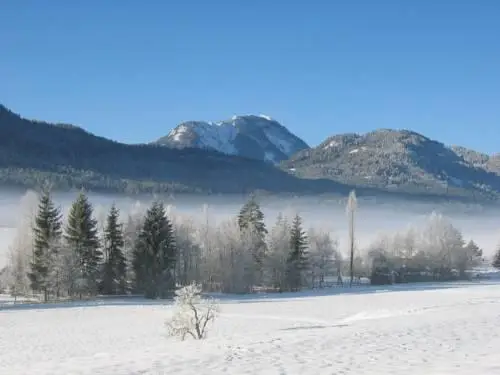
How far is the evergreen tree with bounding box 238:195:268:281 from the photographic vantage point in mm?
85750

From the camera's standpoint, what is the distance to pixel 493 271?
428ft

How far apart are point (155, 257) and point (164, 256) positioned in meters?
1.11

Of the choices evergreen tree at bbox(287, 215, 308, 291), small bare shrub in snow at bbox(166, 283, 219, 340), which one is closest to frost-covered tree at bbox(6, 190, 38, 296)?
evergreen tree at bbox(287, 215, 308, 291)

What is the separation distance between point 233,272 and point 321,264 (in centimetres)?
2712

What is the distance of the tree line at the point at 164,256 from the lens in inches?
2756

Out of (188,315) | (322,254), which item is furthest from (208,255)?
(188,315)

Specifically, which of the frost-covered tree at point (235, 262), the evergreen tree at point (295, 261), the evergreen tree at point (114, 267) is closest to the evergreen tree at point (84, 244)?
the evergreen tree at point (114, 267)

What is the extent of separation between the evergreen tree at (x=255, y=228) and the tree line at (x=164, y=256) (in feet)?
0.49

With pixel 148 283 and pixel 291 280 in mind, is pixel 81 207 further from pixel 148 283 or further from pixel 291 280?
pixel 291 280

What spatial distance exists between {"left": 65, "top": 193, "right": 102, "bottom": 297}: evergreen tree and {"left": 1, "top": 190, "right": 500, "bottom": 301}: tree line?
0.11 m

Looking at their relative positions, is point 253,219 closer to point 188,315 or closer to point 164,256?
point 164,256

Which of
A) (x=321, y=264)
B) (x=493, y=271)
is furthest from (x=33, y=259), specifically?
(x=493, y=271)

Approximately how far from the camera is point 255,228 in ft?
291

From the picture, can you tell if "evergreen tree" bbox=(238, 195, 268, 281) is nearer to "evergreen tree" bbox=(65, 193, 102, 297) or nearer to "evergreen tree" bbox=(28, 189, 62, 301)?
"evergreen tree" bbox=(65, 193, 102, 297)
